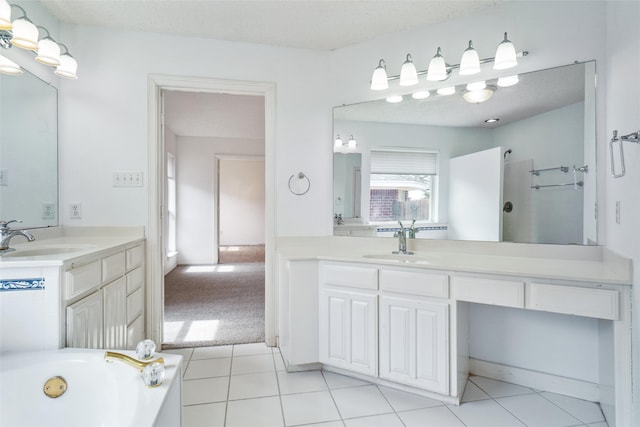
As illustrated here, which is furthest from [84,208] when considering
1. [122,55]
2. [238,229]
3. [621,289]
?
[238,229]

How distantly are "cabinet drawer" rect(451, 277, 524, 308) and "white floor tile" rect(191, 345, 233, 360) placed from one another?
5.54ft

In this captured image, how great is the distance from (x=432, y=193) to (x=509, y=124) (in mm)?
636

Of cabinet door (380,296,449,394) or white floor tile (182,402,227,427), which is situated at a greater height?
cabinet door (380,296,449,394)

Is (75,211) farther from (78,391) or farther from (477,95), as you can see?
(477,95)

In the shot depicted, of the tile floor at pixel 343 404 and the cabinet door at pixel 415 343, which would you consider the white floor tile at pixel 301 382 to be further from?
the cabinet door at pixel 415 343

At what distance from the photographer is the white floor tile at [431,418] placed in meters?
1.59

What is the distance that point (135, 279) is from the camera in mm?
2188

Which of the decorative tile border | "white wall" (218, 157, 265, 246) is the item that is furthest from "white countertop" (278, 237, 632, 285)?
"white wall" (218, 157, 265, 246)

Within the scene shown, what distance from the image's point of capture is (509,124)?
80.0 inches

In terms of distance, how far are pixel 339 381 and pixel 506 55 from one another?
2.22m

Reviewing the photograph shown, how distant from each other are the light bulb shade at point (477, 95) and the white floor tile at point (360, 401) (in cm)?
193

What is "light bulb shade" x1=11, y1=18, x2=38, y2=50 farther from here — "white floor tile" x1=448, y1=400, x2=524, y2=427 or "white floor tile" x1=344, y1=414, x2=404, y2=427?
"white floor tile" x1=448, y1=400, x2=524, y2=427

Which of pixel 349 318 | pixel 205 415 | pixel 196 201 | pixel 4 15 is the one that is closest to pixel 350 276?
pixel 349 318

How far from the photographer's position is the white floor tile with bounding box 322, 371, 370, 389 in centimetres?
196
